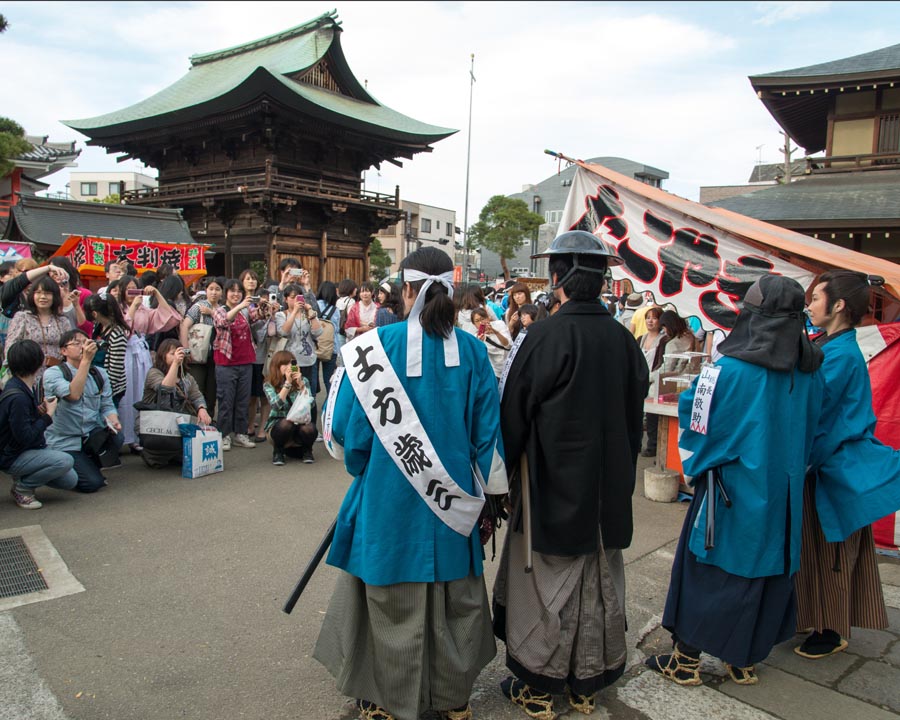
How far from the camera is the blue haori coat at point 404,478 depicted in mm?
2369

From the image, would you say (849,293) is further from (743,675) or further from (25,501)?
(25,501)

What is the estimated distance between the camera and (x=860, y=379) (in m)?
3.01

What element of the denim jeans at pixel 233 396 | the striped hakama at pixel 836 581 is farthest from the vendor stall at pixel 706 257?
the denim jeans at pixel 233 396

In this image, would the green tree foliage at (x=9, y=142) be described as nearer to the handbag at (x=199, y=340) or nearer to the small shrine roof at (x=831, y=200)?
the handbag at (x=199, y=340)

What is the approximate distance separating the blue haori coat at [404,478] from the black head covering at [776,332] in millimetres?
1134

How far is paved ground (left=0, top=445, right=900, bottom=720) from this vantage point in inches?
104

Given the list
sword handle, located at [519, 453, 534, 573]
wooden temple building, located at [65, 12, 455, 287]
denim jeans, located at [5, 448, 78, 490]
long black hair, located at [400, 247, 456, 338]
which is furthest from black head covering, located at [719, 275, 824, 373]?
wooden temple building, located at [65, 12, 455, 287]

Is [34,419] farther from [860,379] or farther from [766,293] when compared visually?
[860,379]

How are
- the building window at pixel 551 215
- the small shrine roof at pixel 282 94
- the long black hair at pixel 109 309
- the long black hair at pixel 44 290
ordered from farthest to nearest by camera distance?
the building window at pixel 551 215 < the small shrine roof at pixel 282 94 < the long black hair at pixel 109 309 < the long black hair at pixel 44 290

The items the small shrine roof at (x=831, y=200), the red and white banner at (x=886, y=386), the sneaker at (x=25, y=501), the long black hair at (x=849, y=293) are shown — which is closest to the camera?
the long black hair at (x=849, y=293)

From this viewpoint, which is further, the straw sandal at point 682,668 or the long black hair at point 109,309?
the long black hair at point 109,309

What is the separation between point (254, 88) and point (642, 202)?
17.3 meters

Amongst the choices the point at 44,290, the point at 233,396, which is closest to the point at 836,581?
the point at 233,396

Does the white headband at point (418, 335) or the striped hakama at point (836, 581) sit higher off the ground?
the white headband at point (418, 335)
